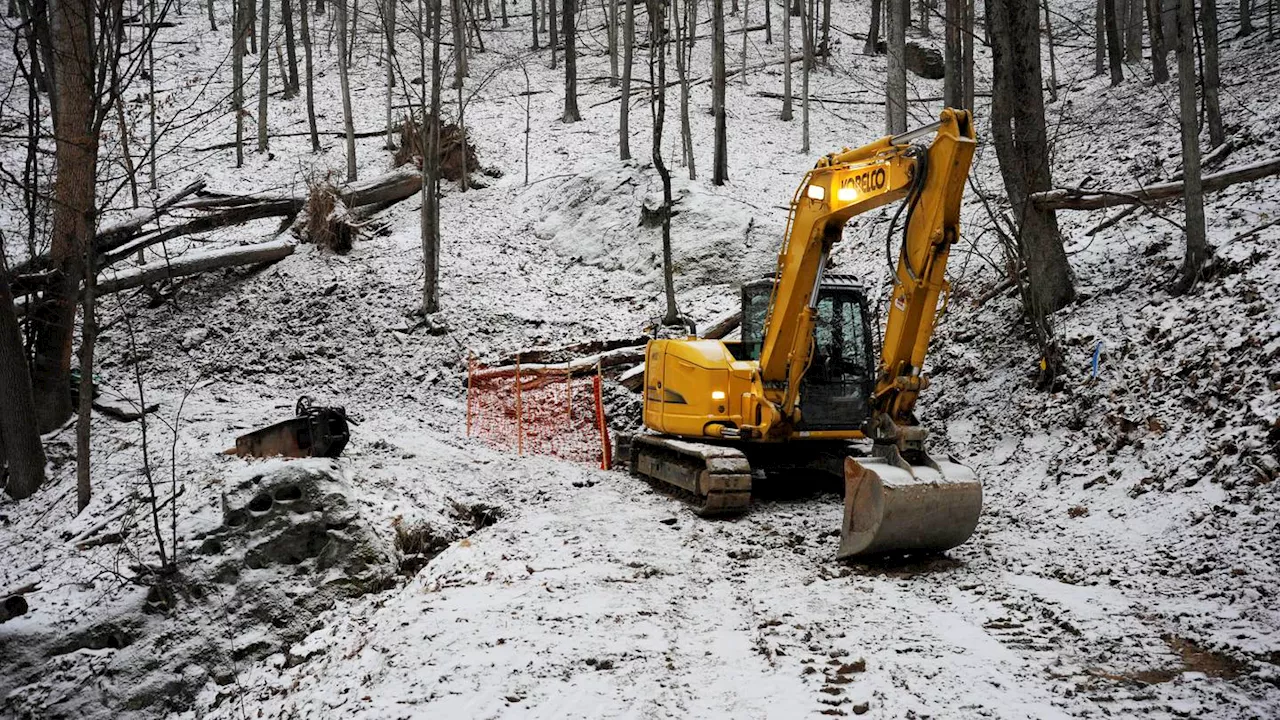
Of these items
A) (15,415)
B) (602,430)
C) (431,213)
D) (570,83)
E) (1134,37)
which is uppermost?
(570,83)

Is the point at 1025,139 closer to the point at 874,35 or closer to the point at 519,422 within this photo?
the point at 519,422

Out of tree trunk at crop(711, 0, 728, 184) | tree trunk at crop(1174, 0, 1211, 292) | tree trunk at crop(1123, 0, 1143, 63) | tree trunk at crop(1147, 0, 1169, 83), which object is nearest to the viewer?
tree trunk at crop(1174, 0, 1211, 292)

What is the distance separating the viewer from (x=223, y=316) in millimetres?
16391

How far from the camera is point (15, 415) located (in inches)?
360

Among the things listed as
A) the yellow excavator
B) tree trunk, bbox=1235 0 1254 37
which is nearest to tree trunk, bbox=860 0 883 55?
tree trunk, bbox=1235 0 1254 37

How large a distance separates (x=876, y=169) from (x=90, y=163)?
22.7 feet

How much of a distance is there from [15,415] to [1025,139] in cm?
1176

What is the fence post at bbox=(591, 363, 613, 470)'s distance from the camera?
39.3ft

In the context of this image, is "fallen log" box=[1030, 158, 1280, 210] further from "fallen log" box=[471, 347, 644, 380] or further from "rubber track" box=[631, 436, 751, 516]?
"fallen log" box=[471, 347, 644, 380]

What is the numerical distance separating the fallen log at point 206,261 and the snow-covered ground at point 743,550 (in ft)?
3.06

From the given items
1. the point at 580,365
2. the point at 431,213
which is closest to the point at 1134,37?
the point at 580,365

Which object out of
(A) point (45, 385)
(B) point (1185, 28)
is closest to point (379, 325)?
(A) point (45, 385)

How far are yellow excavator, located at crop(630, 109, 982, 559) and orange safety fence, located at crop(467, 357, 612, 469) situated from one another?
2234mm

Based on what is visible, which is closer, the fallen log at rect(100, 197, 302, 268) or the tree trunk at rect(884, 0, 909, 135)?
the fallen log at rect(100, 197, 302, 268)
